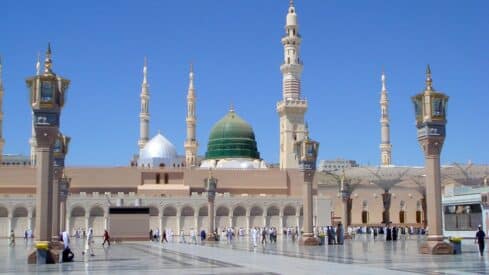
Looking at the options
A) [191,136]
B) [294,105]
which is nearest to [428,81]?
[294,105]

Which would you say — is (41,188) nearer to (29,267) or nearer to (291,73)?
(29,267)

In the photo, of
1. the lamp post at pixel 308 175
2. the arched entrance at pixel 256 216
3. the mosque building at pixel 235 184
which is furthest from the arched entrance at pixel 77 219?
the lamp post at pixel 308 175

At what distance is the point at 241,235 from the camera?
50.8m

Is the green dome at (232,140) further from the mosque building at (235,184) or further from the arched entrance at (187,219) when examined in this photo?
the arched entrance at (187,219)

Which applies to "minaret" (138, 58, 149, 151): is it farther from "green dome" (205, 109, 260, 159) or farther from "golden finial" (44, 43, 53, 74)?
"golden finial" (44, 43, 53, 74)

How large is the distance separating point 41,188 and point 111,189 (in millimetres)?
41324

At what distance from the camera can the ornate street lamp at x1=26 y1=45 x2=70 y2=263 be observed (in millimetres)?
16656

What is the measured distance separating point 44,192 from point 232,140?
51.8 metres

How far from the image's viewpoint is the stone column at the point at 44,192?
16.6m

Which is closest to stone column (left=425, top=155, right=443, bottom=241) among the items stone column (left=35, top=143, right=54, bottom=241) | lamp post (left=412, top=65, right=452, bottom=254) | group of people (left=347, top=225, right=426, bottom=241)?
lamp post (left=412, top=65, right=452, bottom=254)

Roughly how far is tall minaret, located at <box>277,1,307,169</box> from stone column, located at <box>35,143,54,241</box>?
4696cm

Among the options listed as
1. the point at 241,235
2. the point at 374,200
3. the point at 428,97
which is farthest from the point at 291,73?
the point at 428,97

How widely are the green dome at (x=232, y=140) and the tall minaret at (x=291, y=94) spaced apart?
18.8ft

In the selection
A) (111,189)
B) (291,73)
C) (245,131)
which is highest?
(291,73)
